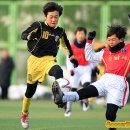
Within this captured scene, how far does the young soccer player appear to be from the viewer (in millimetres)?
11625

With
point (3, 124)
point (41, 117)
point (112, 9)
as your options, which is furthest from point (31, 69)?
point (112, 9)

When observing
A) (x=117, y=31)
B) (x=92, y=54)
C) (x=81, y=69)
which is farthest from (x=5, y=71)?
(x=117, y=31)

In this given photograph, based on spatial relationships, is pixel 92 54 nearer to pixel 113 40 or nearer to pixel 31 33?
pixel 113 40

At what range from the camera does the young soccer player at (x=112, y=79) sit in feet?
38.1

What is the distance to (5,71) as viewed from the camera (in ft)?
92.7

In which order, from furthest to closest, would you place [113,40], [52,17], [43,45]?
[43,45]
[52,17]
[113,40]

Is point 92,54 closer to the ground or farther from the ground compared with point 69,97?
farther from the ground

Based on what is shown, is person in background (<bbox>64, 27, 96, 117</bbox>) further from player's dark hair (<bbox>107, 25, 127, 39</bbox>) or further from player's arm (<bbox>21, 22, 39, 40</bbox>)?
player's dark hair (<bbox>107, 25, 127, 39</bbox>)

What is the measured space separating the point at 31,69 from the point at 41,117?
3944 millimetres

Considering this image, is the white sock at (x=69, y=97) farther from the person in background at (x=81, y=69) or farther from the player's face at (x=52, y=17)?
the person in background at (x=81, y=69)

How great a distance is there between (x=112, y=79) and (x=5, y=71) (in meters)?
16.8

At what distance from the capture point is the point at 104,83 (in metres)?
11.8

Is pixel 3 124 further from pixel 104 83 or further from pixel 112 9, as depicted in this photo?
pixel 112 9

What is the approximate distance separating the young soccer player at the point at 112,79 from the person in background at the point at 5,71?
52.2 feet
